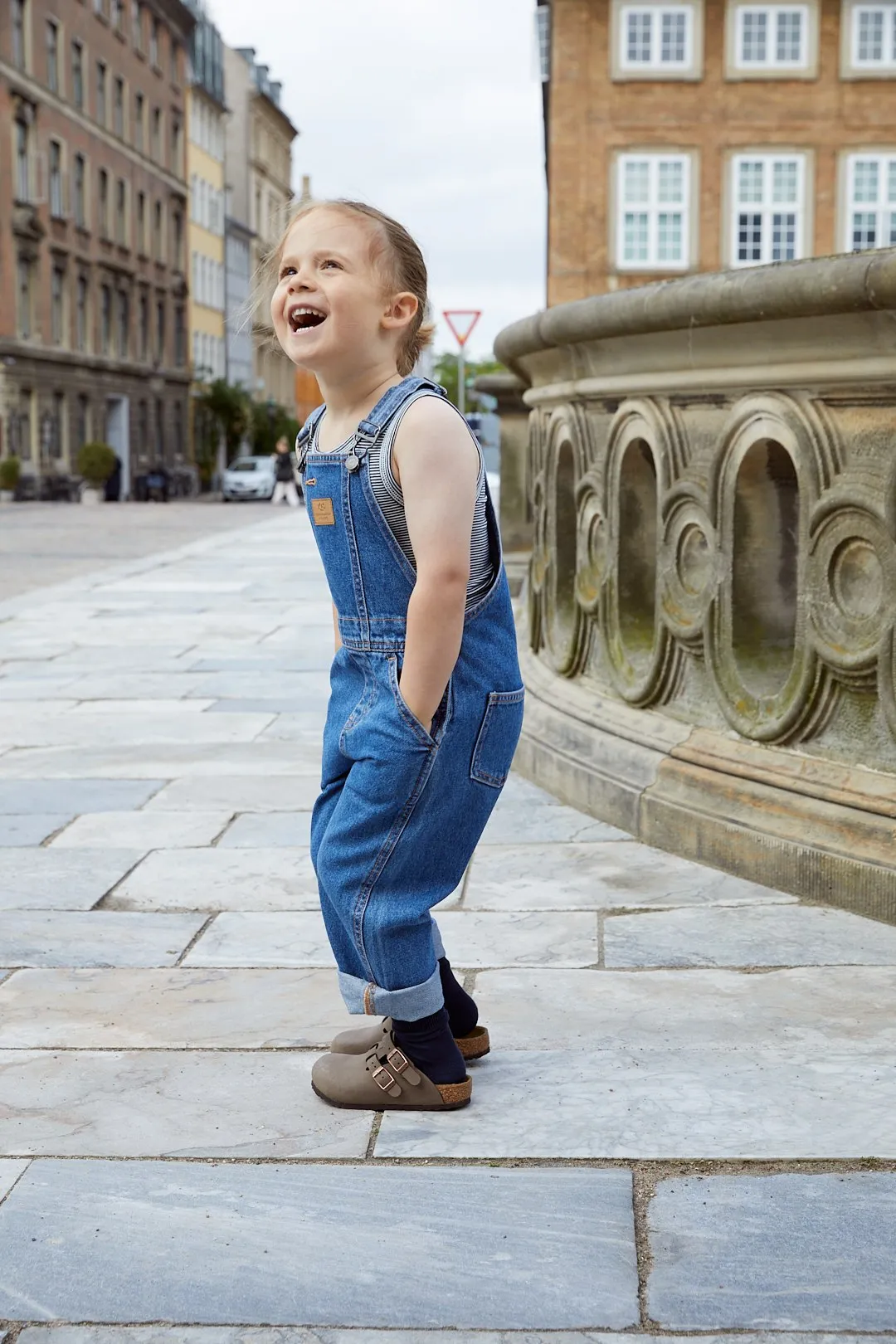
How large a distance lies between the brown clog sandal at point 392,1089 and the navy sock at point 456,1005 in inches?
7.2

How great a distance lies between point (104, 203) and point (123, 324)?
3549mm

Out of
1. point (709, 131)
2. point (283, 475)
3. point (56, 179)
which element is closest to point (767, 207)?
point (709, 131)

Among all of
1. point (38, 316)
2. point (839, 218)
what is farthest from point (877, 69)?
point (38, 316)

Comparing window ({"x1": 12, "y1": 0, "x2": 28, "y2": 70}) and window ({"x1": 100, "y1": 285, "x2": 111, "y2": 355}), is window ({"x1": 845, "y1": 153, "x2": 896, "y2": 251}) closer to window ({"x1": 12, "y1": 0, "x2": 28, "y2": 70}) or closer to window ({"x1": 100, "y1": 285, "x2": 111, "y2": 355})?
window ({"x1": 12, "y1": 0, "x2": 28, "y2": 70})

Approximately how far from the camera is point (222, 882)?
15.5 ft

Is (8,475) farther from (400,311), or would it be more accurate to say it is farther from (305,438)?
(400,311)

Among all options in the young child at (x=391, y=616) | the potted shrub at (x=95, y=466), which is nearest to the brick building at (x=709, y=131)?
the potted shrub at (x=95, y=466)

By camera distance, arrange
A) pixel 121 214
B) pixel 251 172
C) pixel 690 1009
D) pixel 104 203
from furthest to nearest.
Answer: pixel 251 172, pixel 121 214, pixel 104 203, pixel 690 1009

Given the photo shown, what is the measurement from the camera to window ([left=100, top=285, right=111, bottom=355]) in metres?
50.5

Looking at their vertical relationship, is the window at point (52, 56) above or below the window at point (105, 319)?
above

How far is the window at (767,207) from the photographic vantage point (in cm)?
3578

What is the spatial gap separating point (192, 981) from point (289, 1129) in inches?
36.4

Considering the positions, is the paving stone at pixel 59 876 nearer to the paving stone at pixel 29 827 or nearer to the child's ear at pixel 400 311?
the paving stone at pixel 29 827

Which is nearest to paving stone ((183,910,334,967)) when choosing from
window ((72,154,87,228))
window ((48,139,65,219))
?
window ((48,139,65,219))
